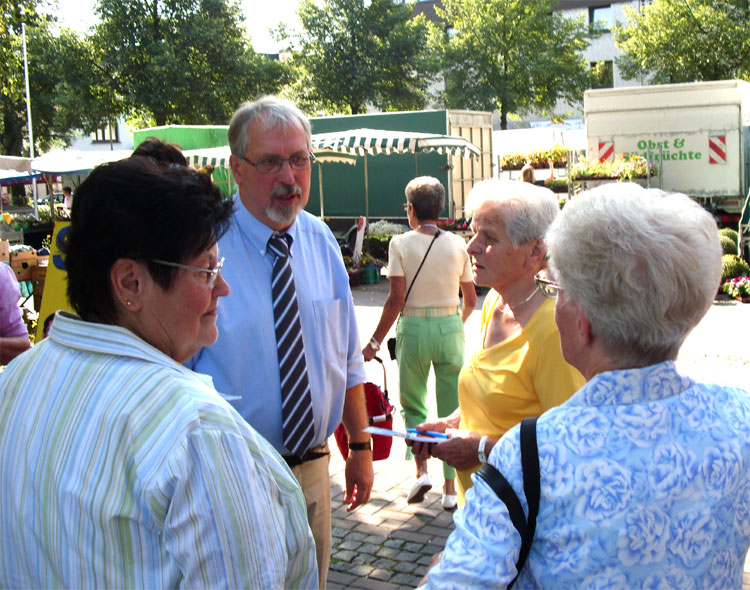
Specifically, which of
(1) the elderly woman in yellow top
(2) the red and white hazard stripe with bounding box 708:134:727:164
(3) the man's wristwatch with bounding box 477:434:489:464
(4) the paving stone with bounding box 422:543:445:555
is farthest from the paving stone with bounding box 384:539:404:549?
(2) the red and white hazard stripe with bounding box 708:134:727:164

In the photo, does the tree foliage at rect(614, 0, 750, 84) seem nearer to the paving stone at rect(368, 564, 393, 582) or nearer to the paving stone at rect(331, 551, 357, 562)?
the paving stone at rect(331, 551, 357, 562)

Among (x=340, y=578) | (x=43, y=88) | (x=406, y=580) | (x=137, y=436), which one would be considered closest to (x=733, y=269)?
(x=406, y=580)

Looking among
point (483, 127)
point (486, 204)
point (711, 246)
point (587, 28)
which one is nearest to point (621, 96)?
point (483, 127)

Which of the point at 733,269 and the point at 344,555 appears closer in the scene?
the point at 344,555

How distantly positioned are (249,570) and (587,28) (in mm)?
41091

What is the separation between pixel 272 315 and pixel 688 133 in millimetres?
16742

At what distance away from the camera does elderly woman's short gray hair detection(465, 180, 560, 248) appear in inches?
114

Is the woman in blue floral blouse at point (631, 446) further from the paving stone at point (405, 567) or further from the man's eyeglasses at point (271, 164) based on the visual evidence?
the paving stone at point (405, 567)

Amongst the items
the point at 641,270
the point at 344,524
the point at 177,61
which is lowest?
the point at 344,524

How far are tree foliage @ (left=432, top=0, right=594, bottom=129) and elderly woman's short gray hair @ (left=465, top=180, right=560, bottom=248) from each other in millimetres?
34732

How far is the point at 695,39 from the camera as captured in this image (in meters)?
32.4

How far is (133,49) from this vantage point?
117 ft

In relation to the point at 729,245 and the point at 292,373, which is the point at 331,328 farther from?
the point at 729,245

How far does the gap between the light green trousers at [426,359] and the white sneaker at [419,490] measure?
449mm
